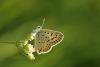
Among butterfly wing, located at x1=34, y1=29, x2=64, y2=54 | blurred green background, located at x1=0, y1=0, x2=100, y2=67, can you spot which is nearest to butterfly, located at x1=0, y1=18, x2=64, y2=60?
butterfly wing, located at x1=34, y1=29, x2=64, y2=54

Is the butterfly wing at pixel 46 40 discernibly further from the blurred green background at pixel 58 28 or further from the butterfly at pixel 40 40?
the blurred green background at pixel 58 28

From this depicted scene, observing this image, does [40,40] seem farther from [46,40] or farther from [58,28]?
[58,28]

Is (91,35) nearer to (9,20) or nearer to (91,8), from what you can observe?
(91,8)

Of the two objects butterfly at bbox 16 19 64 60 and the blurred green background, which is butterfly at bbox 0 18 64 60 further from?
the blurred green background

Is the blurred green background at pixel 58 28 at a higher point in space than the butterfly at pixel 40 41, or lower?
higher

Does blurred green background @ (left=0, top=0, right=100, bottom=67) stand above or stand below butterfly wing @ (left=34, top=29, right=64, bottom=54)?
above

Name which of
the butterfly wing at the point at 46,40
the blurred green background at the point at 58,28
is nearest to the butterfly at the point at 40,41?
the butterfly wing at the point at 46,40
